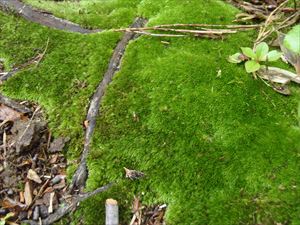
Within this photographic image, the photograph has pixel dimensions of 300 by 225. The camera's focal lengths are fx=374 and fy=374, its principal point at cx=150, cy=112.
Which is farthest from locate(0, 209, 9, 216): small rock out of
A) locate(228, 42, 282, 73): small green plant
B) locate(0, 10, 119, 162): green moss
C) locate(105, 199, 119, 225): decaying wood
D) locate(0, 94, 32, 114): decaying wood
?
locate(228, 42, 282, 73): small green plant

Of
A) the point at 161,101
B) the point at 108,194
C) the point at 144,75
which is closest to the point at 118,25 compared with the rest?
the point at 144,75

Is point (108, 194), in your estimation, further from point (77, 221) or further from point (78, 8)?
point (78, 8)

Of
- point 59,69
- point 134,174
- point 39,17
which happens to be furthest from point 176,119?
point 39,17

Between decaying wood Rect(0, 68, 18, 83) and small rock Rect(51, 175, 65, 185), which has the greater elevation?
decaying wood Rect(0, 68, 18, 83)

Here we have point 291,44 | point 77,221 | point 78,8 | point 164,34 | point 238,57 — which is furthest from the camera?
point 78,8

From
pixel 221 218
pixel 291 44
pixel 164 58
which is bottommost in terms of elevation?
pixel 221 218

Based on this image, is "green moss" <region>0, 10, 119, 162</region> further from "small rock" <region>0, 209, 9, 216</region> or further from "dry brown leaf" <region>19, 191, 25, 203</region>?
"small rock" <region>0, 209, 9, 216</region>

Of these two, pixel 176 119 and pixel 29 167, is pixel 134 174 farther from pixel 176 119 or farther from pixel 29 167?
pixel 29 167
